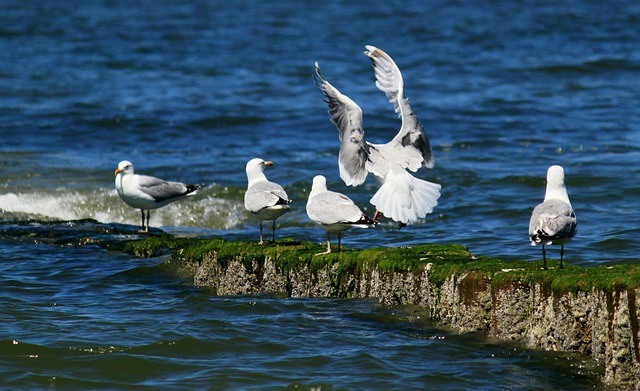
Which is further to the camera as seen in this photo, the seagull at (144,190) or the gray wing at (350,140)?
the seagull at (144,190)

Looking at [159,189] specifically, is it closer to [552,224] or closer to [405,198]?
[405,198]

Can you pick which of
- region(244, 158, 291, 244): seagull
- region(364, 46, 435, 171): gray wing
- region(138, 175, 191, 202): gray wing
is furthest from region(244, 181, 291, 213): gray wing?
region(138, 175, 191, 202): gray wing

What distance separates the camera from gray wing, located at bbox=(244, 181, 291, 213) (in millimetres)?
8508

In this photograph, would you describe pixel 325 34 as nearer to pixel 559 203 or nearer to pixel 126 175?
pixel 126 175

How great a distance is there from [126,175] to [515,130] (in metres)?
10.3

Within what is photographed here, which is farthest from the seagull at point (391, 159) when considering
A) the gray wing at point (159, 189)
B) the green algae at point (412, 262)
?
the gray wing at point (159, 189)

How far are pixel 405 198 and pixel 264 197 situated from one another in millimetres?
1174

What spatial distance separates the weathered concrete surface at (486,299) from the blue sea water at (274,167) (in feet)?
0.43

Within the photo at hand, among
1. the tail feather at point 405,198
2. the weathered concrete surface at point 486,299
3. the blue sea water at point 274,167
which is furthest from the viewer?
the tail feather at point 405,198

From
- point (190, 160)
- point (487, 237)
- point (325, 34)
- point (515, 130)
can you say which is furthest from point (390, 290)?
point (325, 34)

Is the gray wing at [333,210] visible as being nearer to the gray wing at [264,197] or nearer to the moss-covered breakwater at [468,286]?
the moss-covered breakwater at [468,286]

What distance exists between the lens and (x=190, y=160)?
16.8m

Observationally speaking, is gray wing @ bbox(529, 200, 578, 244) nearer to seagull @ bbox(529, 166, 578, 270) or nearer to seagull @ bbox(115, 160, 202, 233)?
seagull @ bbox(529, 166, 578, 270)

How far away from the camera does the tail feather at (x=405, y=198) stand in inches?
335
